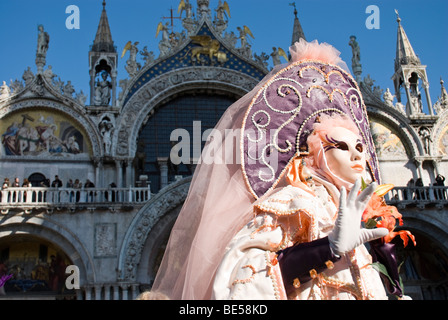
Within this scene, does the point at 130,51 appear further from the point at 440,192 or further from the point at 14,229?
the point at 440,192

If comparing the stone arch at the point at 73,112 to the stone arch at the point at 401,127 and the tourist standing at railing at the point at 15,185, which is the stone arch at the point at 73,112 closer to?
the tourist standing at railing at the point at 15,185

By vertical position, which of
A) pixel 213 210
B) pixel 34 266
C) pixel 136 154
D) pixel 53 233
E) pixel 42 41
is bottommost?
pixel 213 210

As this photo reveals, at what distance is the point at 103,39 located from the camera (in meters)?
14.8

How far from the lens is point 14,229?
11.9 metres

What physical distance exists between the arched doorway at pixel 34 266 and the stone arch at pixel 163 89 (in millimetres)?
2830

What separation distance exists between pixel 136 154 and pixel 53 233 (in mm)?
3063

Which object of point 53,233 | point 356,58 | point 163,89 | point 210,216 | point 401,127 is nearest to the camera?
point 210,216

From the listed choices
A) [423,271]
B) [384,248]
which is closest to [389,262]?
[384,248]

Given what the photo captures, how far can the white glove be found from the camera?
9.09ft

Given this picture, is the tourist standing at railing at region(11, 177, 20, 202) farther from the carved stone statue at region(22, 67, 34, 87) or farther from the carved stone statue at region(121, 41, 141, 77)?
the carved stone statue at region(121, 41, 141, 77)

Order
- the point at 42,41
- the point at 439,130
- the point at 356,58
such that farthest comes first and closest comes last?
1. the point at 356,58
2. the point at 439,130
3. the point at 42,41

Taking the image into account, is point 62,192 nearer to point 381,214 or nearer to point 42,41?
point 42,41

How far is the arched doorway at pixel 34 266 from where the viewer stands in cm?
1226

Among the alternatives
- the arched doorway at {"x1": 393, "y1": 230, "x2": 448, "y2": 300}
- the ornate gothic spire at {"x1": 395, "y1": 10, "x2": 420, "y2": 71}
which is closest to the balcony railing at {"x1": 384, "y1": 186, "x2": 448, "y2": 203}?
the arched doorway at {"x1": 393, "y1": 230, "x2": 448, "y2": 300}
